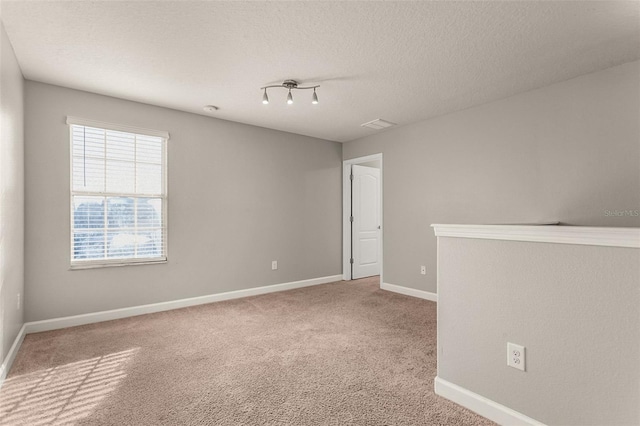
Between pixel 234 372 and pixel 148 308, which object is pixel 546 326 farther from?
pixel 148 308

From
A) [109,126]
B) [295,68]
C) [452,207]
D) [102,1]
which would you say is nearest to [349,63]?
[295,68]

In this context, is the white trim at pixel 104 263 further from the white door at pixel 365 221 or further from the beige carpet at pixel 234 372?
the white door at pixel 365 221

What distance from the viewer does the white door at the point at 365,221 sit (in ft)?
19.1

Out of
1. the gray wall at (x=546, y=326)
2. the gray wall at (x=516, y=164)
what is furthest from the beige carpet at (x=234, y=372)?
the gray wall at (x=516, y=164)

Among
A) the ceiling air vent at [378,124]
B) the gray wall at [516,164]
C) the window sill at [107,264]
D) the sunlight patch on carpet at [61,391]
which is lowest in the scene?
the sunlight patch on carpet at [61,391]

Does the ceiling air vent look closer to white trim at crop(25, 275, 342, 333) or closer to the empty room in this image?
the empty room

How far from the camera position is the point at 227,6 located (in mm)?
2020

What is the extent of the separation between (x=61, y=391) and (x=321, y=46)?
9.92 ft

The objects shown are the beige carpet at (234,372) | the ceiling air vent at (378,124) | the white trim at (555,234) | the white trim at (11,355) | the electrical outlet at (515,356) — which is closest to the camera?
the white trim at (555,234)

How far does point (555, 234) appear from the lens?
1549mm

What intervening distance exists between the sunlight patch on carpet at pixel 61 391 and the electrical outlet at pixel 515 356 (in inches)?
93.8

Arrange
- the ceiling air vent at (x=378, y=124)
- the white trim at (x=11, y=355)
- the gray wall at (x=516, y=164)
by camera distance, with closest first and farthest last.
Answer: the white trim at (x=11, y=355) < the gray wall at (x=516, y=164) < the ceiling air vent at (x=378, y=124)

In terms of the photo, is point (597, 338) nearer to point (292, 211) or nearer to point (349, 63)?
point (349, 63)

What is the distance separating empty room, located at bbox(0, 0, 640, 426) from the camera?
1.71m
